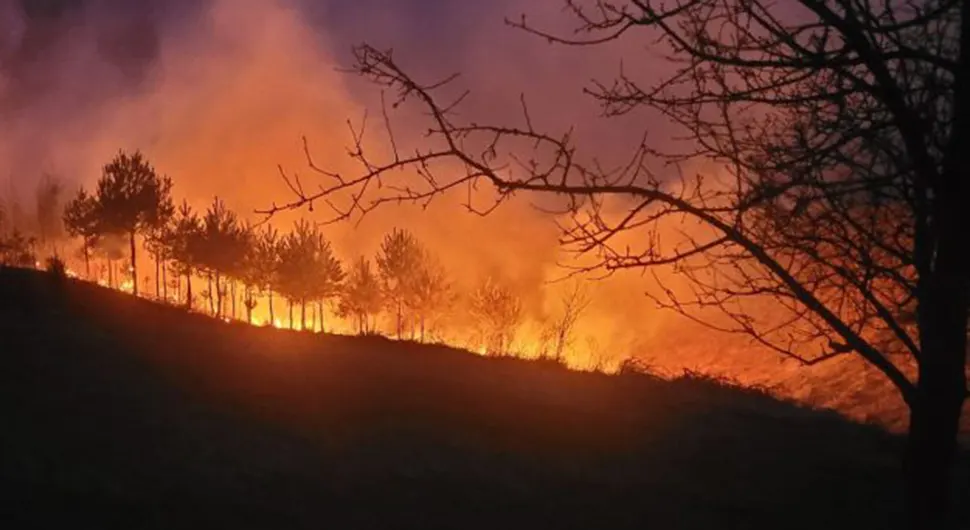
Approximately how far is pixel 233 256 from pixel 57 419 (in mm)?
44627

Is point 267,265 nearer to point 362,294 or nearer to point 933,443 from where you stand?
point 362,294

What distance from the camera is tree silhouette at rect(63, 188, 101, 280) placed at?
1877 inches

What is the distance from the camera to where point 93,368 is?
10234 millimetres

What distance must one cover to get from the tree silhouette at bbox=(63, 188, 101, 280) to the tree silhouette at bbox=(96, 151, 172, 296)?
1.10 metres

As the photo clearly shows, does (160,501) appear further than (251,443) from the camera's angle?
No

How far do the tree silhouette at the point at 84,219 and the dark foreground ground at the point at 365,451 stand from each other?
125 feet

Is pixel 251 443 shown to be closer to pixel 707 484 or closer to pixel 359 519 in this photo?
pixel 359 519

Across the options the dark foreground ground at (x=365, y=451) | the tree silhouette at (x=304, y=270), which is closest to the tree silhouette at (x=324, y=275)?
the tree silhouette at (x=304, y=270)

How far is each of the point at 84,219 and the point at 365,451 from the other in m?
45.6

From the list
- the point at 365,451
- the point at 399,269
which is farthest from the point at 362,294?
the point at 365,451

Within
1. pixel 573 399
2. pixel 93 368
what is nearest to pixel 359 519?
pixel 93 368

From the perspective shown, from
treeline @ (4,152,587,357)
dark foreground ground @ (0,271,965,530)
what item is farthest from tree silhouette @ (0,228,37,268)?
dark foreground ground @ (0,271,965,530)

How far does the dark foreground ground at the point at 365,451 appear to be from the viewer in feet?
23.0

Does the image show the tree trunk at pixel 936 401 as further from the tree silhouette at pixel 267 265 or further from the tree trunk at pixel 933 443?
the tree silhouette at pixel 267 265
